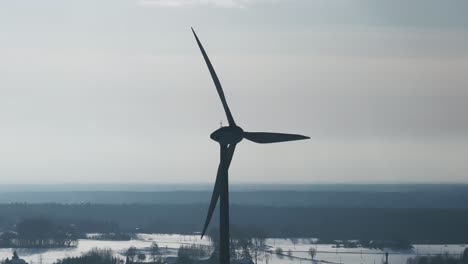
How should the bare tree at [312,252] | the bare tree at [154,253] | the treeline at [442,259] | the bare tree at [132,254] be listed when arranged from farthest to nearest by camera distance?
1. the bare tree at [312,252]
2. the bare tree at [154,253]
3. the bare tree at [132,254]
4. the treeline at [442,259]

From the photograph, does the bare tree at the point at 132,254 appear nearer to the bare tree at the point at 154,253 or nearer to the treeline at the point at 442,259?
the bare tree at the point at 154,253

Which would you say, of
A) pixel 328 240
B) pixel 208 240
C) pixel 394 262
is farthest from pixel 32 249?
pixel 394 262

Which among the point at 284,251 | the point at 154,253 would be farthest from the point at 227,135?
the point at 284,251

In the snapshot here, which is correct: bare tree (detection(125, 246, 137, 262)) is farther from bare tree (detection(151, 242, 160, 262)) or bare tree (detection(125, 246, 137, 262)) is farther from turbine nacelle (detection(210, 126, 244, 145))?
turbine nacelle (detection(210, 126, 244, 145))

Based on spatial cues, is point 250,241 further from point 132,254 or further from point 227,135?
point 227,135

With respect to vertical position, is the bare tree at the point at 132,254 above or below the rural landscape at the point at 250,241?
below

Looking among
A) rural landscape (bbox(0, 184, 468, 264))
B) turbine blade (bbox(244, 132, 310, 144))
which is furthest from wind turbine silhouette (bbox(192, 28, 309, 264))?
rural landscape (bbox(0, 184, 468, 264))

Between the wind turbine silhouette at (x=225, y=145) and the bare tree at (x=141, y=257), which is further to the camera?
the bare tree at (x=141, y=257)

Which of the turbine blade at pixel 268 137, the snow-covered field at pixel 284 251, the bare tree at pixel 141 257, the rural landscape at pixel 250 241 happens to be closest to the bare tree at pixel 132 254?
the rural landscape at pixel 250 241
